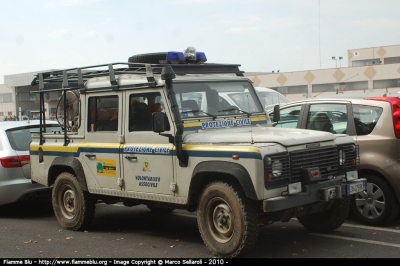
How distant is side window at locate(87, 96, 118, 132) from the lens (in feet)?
26.5

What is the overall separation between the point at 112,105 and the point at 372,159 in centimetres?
375

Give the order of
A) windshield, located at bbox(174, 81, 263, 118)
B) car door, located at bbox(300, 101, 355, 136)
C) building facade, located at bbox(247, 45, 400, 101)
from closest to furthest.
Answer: windshield, located at bbox(174, 81, 263, 118), car door, located at bbox(300, 101, 355, 136), building facade, located at bbox(247, 45, 400, 101)

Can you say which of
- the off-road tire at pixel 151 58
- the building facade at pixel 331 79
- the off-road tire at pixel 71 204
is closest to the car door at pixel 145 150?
the off-road tire at pixel 151 58

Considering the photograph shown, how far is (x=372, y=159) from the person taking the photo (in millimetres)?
7918

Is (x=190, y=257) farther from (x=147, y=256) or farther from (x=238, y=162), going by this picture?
(x=238, y=162)

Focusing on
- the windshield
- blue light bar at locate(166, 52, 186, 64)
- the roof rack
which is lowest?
the windshield

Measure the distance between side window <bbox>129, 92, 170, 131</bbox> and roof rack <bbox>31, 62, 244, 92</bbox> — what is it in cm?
25

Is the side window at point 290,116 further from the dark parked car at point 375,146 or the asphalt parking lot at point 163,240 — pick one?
the asphalt parking lot at point 163,240

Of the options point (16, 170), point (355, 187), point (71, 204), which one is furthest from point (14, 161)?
point (355, 187)

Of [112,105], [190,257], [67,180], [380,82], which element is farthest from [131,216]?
[380,82]

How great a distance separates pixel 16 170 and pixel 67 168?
55.0 inches

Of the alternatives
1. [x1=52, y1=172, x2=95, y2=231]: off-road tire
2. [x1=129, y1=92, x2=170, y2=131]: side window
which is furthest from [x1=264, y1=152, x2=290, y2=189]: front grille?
[x1=52, y1=172, x2=95, y2=231]: off-road tire

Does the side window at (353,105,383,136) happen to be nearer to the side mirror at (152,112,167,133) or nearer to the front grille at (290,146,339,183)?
the front grille at (290,146,339,183)

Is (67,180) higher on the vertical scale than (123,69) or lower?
lower
